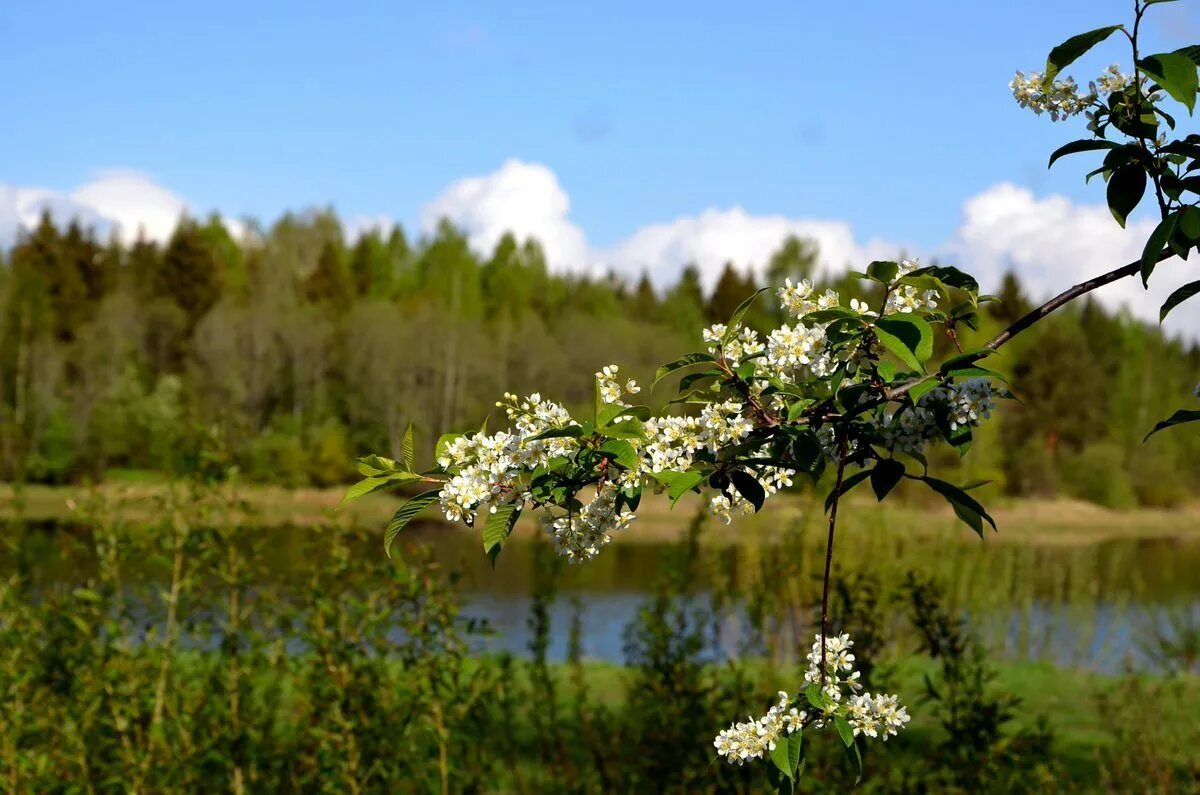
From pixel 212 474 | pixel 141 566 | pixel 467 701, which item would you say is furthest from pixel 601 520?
pixel 141 566

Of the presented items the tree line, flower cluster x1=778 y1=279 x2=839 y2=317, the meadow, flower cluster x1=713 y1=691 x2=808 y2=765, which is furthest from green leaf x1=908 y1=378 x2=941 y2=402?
the tree line

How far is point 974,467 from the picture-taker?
1177 inches

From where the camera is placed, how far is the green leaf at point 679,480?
1498 mm

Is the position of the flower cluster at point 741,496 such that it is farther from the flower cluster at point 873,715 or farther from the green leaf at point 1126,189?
the green leaf at point 1126,189

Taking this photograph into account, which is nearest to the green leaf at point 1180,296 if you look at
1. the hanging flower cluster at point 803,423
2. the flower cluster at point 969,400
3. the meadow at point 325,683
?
the hanging flower cluster at point 803,423

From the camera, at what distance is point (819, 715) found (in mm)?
1599

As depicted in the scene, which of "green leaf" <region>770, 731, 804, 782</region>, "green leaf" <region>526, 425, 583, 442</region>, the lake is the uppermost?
"green leaf" <region>526, 425, 583, 442</region>

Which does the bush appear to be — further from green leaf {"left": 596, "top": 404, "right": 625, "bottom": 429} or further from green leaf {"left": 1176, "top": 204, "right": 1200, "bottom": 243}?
green leaf {"left": 596, "top": 404, "right": 625, "bottom": 429}

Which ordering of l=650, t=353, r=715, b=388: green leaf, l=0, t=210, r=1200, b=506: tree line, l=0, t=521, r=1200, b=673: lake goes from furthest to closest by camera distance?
l=0, t=210, r=1200, b=506: tree line
l=0, t=521, r=1200, b=673: lake
l=650, t=353, r=715, b=388: green leaf

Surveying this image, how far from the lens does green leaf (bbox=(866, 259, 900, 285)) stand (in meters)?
1.60

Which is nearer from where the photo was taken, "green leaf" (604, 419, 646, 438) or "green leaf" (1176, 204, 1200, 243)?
"green leaf" (1176, 204, 1200, 243)

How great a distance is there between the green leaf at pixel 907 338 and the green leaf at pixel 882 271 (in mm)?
111

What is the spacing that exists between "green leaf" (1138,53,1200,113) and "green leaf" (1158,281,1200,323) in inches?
13.2

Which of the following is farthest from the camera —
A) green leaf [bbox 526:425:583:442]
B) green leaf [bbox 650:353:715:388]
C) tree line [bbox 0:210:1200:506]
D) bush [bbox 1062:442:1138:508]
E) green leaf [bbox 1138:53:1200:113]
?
bush [bbox 1062:442:1138:508]
